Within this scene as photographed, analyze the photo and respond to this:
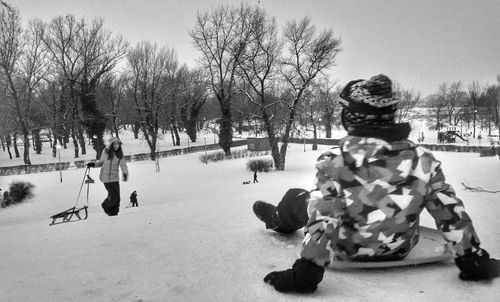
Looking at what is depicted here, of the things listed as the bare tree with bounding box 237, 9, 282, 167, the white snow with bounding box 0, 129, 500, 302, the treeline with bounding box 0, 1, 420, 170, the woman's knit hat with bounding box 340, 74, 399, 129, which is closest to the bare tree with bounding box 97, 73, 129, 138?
the treeline with bounding box 0, 1, 420, 170

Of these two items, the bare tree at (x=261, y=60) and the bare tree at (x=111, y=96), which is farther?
the bare tree at (x=111, y=96)

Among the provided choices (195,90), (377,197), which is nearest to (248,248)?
(377,197)

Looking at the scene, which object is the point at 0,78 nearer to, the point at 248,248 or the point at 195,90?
the point at 195,90

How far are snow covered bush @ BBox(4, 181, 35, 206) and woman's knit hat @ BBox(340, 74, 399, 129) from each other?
20.8 metres

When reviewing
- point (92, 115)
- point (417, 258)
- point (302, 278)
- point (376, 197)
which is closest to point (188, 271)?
point (302, 278)

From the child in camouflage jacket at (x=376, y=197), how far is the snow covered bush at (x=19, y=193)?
20.7 m

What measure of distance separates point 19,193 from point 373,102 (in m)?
22.0

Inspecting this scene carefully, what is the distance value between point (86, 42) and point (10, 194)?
78.6 ft

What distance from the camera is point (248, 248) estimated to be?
9.21 ft

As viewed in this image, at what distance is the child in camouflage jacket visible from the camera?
6.07 feet

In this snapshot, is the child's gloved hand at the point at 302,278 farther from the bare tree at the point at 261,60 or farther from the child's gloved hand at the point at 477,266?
the bare tree at the point at 261,60

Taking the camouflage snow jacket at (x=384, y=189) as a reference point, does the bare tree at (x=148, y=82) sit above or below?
above

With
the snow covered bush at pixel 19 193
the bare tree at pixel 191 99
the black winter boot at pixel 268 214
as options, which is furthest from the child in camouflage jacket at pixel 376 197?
the bare tree at pixel 191 99

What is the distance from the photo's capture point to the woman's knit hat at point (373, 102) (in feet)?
6.57
